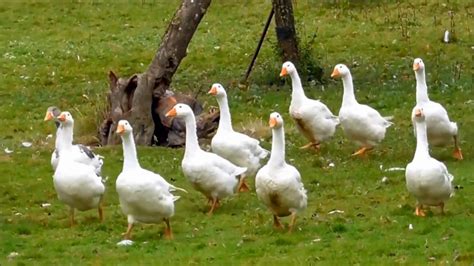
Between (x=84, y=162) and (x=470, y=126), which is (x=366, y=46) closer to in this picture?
(x=470, y=126)

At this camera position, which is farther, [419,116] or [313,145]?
[313,145]

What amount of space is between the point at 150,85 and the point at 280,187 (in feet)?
27.3

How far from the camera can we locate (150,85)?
68.2ft

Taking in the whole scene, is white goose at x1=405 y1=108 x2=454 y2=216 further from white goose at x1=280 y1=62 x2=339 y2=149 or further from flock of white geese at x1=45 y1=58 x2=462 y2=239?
white goose at x1=280 y1=62 x2=339 y2=149

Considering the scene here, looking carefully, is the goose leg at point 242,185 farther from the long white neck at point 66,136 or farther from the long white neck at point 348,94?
the long white neck at point 348,94

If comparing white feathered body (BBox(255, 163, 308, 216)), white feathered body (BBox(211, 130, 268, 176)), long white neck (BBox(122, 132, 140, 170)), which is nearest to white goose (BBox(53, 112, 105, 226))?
long white neck (BBox(122, 132, 140, 170))

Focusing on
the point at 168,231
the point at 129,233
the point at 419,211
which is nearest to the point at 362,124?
the point at 419,211

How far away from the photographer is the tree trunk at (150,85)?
2062 centimetres

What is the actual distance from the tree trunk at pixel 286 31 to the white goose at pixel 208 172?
38.4 ft

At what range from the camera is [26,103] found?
2634 centimetres

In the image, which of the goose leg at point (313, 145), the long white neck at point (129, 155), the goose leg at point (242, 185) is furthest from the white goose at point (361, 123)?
the long white neck at point (129, 155)

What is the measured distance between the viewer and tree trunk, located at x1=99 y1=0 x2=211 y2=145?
20.6 m

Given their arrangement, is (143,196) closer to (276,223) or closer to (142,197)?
(142,197)

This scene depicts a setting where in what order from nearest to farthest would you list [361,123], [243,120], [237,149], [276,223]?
[276,223] → [237,149] → [361,123] → [243,120]
